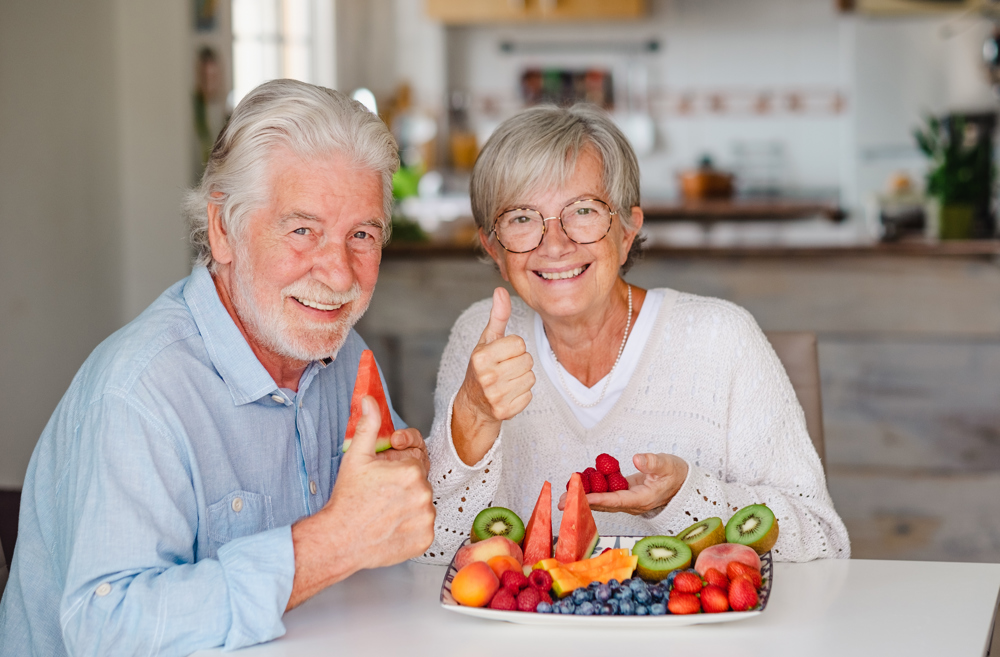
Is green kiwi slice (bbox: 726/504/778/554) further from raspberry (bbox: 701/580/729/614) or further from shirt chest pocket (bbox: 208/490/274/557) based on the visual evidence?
shirt chest pocket (bbox: 208/490/274/557)

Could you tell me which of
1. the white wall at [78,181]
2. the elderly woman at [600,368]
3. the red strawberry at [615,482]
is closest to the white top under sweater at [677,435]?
the elderly woman at [600,368]

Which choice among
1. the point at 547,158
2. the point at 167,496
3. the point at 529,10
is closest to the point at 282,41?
the point at 529,10

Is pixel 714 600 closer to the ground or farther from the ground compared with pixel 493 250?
closer to the ground

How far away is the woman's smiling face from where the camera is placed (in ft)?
6.18

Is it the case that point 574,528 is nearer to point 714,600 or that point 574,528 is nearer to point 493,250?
point 714,600

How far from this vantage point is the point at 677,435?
192cm

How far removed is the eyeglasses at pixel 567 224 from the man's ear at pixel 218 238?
57cm

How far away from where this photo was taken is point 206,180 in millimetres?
1584

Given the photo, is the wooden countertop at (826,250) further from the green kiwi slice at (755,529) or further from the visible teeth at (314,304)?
the green kiwi slice at (755,529)

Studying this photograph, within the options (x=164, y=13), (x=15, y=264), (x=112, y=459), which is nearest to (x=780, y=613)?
(x=112, y=459)

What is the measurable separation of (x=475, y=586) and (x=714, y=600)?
311 millimetres

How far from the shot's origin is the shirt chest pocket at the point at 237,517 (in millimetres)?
1471

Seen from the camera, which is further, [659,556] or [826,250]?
[826,250]

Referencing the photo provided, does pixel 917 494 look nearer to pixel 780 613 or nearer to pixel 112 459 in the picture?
pixel 780 613
